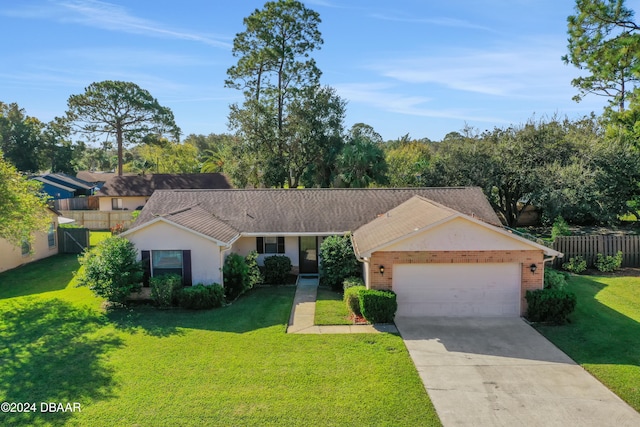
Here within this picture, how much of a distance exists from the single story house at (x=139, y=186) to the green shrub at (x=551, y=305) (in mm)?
32824

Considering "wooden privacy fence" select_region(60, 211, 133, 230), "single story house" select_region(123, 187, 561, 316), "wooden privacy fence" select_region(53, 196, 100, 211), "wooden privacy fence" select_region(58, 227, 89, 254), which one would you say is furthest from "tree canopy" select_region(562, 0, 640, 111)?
"wooden privacy fence" select_region(53, 196, 100, 211)

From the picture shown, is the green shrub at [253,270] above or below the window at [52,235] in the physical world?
below

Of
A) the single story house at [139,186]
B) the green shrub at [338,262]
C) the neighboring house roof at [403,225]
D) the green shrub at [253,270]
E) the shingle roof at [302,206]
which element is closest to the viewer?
the neighboring house roof at [403,225]

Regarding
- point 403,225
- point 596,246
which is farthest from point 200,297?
point 596,246

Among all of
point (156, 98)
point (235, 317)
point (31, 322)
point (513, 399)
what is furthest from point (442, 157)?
point (156, 98)

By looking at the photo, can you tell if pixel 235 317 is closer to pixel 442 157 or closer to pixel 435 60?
pixel 435 60

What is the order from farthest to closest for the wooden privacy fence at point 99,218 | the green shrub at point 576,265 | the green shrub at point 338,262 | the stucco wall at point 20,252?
1. the wooden privacy fence at point 99,218
2. the stucco wall at point 20,252
3. the green shrub at point 576,265
4. the green shrub at point 338,262

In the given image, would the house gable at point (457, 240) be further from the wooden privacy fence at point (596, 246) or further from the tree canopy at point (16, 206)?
the tree canopy at point (16, 206)

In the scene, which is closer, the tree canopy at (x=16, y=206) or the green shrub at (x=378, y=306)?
the green shrub at (x=378, y=306)

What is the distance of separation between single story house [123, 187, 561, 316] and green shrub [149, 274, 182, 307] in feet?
1.82

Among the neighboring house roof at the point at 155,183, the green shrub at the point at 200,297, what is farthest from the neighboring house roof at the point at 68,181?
the green shrub at the point at 200,297

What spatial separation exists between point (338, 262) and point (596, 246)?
12.7 metres

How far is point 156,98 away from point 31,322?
112 feet

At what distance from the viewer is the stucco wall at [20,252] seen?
20.3 metres
